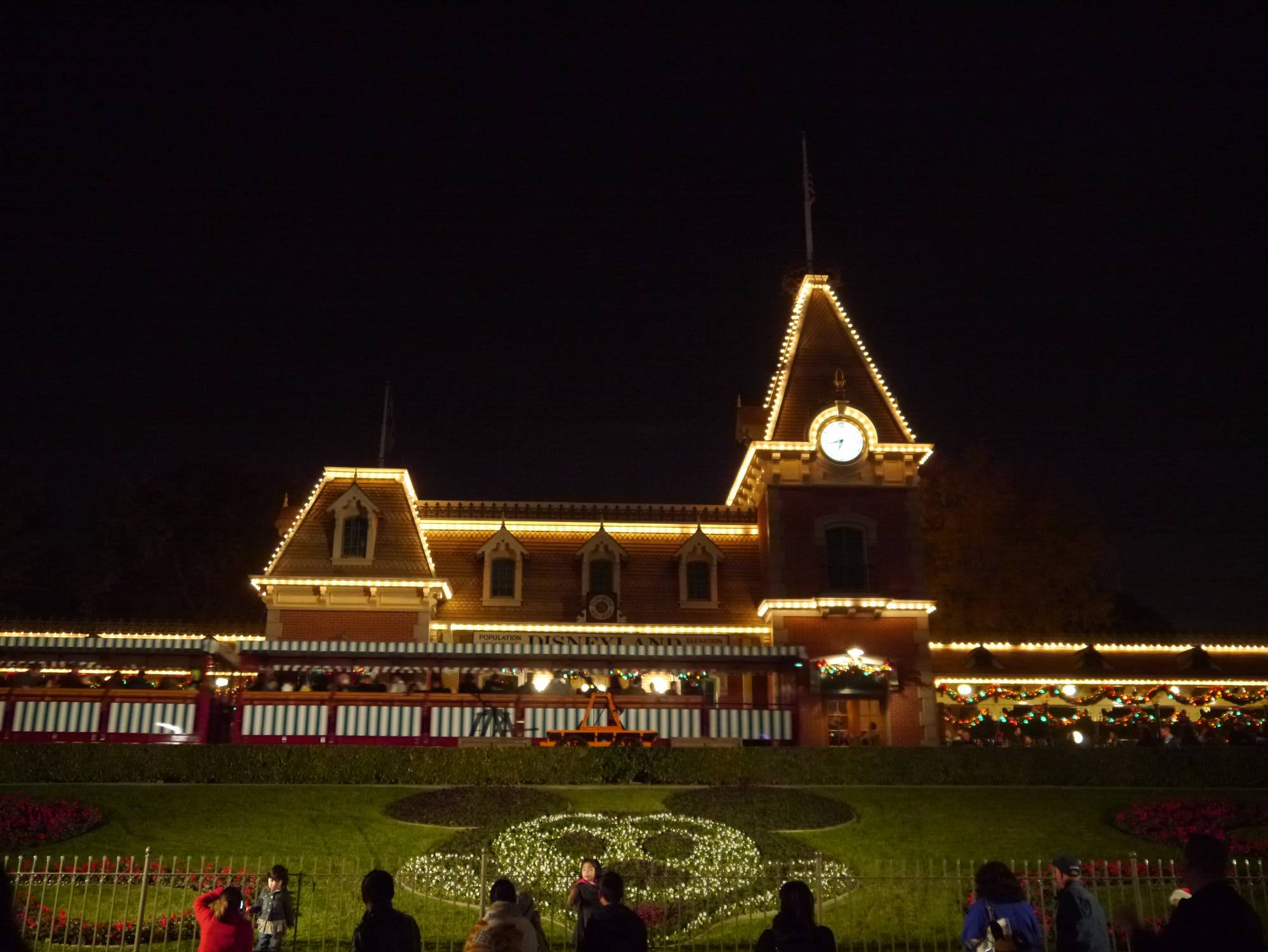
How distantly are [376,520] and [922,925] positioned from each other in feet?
72.8

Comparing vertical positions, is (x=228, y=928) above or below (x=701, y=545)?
below

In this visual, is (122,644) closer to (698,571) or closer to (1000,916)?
(698,571)

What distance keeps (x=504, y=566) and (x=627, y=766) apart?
12154 millimetres

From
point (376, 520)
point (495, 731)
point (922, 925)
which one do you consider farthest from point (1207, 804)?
point (376, 520)

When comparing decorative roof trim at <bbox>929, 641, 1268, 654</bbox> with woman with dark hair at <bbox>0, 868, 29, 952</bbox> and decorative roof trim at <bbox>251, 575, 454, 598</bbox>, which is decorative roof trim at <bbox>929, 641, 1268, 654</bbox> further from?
woman with dark hair at <bbox>0, 868, 29, 952</bbox>

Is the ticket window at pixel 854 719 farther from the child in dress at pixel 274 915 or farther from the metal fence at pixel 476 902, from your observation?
the child in dress at pixel 274 915

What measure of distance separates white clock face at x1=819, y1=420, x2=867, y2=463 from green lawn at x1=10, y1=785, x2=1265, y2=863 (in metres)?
Answer: 11.8

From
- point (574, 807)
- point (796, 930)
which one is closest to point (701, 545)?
point (574, 807)

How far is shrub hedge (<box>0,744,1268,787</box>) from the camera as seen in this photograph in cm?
2284

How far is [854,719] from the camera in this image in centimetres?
3303

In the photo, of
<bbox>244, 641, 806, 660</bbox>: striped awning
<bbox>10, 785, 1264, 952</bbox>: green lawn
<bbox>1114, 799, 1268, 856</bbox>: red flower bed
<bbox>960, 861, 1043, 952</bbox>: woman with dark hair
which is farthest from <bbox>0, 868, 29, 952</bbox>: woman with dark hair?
<bbox>244, 641, 806, 660</bbox>: striped awning

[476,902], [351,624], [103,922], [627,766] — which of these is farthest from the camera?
[351,624]

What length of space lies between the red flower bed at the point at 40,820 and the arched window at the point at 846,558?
64.8ft

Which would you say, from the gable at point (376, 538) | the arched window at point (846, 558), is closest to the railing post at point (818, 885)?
the arched window at point (846, 558)
